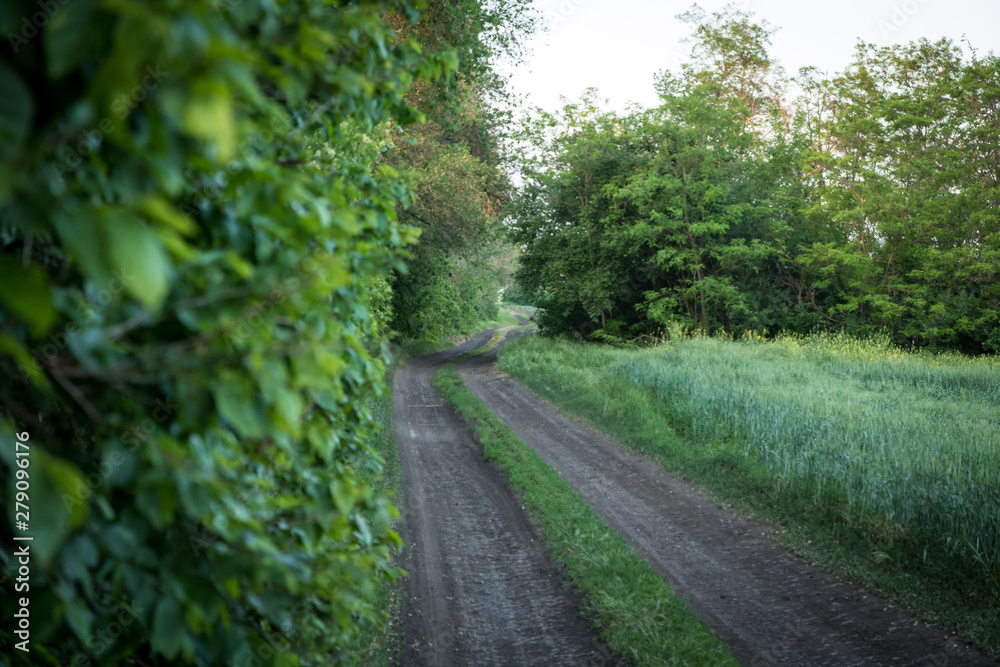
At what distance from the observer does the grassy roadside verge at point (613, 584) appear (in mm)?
5707

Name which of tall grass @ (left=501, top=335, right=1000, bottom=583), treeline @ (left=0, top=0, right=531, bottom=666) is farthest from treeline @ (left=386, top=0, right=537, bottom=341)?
tall grass @ (left=501, top=335, right=1000, bottom=583)

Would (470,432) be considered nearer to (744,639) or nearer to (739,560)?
(739,560)

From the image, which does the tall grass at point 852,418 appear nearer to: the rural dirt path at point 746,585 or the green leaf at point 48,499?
the rural dirt path at point 746,585

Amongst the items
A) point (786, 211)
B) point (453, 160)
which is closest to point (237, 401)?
point (453, 160)

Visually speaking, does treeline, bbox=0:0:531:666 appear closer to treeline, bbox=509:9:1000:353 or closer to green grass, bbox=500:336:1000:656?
green grass, bbox=500:336:1000:656

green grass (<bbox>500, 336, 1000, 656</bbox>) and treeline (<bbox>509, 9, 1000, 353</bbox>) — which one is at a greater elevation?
treeline (<bbox>509, 9, 1000, 353</bbox>)

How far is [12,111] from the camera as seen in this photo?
3.24ft

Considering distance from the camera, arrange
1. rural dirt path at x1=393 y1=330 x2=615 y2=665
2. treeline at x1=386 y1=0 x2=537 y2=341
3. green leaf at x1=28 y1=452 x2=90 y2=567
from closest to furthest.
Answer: green leaf at x1=28 y1=452 x2=90 y2=567, rural dirt path at x1=393 y1=330 x2=615 y2=665, treeline at x1=386 y1=0 x2=537 y2=341

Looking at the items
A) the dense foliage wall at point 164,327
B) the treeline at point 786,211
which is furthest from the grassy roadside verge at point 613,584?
the treeline at point 786,211

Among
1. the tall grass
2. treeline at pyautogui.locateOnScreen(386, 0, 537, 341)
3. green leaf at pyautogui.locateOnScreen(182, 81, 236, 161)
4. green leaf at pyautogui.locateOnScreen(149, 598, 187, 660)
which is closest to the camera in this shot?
green leaf at pyautogui.locateOnScreen(182, 81, 236, 161)

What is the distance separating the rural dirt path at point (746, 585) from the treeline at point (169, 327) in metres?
5.17

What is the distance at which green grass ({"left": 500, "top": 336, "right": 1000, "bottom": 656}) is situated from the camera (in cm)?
664

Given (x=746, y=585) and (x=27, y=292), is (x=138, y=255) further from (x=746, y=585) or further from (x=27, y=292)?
(x=746, y=585)

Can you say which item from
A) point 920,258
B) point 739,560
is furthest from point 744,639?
point 920,258
